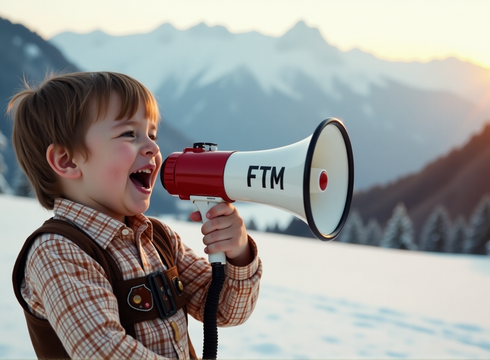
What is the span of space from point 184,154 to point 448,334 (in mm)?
2293

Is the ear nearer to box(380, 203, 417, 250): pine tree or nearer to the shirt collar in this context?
the shirt collar

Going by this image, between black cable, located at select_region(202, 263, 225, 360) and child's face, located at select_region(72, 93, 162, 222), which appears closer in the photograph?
child's face, located at select_region(72, 93, 162, 222)

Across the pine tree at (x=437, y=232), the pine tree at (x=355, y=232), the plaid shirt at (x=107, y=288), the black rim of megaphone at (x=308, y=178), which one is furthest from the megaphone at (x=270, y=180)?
the pine tree at (x=355, y=232)

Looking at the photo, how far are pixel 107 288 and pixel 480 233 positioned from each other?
40.3ft

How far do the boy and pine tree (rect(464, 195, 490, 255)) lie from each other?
11820 mm

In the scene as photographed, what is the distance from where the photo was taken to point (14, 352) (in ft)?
7.01

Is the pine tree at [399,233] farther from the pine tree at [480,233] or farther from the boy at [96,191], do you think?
the boy at [96,191]

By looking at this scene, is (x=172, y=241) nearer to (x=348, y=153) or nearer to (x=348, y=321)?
(x=348, y=153)

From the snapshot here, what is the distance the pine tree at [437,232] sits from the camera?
1241 cm

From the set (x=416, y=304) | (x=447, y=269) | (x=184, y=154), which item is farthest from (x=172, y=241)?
(x=447, y=269)

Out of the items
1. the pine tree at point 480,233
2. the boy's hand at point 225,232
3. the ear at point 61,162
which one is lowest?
the pine tree at point 480,233

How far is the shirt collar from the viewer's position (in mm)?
1198

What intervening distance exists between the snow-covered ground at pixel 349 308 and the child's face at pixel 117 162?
1257 mm

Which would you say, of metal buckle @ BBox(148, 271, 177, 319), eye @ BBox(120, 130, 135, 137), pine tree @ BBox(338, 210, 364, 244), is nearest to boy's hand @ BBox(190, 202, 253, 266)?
metal buckle @ BBox(148, 271, 177, 319)
